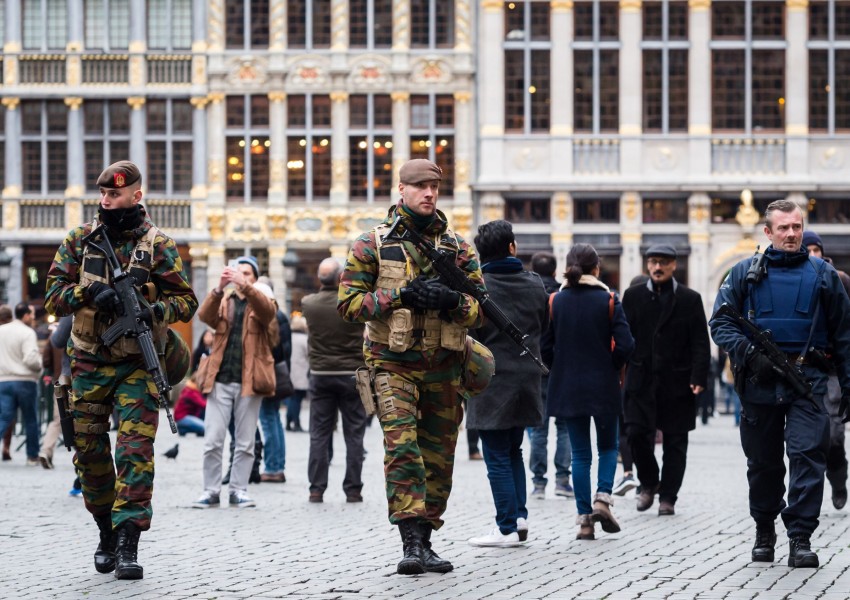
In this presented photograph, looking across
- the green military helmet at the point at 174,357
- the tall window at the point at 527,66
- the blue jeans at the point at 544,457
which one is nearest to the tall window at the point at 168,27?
the tall window at the point at 527,66

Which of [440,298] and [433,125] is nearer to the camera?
[440,298]

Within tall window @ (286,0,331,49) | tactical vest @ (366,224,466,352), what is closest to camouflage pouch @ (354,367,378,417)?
tactical vest @ (366,224,466,352)

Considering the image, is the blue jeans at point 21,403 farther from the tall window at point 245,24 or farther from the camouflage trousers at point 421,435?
the tall window at point 245,24

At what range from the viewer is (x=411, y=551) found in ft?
28.7

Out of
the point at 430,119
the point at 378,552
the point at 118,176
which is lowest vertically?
the point at 378,552

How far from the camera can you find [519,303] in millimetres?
10578

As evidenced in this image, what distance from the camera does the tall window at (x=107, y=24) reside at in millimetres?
38500

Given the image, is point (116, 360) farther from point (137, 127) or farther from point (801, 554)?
point (137, 127)

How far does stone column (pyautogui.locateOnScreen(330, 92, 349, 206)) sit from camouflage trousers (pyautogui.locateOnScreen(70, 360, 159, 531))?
29.4 metres

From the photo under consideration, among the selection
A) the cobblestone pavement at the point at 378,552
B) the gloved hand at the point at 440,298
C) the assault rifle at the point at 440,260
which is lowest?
the cobblestone pavement at the point at 378,552

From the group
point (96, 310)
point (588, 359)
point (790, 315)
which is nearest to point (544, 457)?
point (588, 359)

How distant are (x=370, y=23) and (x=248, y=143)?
3.69 m

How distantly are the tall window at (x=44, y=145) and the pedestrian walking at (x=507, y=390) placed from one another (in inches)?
1156

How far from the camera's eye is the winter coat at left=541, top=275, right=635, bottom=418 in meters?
11.1
